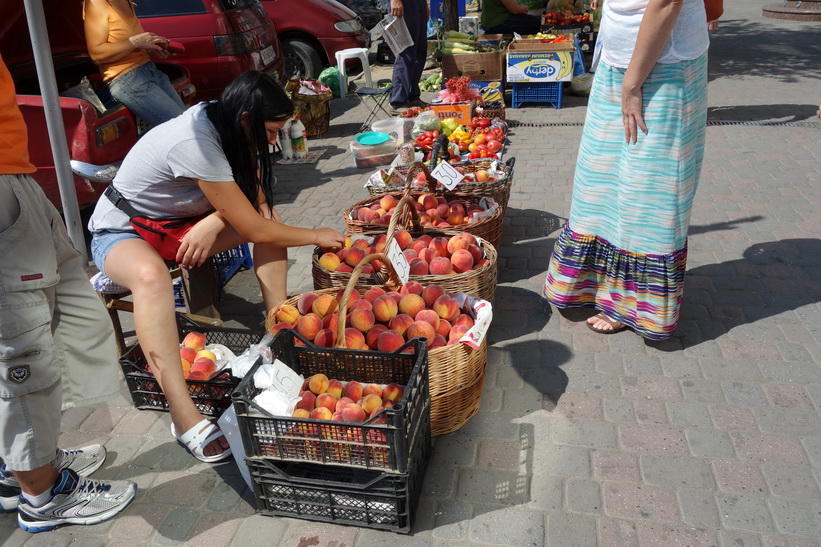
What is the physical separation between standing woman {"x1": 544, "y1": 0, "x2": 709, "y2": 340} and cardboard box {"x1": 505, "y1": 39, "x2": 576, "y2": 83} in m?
5.16

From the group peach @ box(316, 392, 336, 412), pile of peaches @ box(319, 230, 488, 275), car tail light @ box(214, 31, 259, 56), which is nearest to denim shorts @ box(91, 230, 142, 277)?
pile of peaches @ box(319, 230, 488, 275)

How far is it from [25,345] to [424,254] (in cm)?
189

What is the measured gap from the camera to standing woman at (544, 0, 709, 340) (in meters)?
2.84

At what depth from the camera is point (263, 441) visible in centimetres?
222

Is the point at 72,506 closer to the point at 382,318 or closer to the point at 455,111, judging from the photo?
the point at 382,318

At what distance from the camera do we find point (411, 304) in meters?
2.90

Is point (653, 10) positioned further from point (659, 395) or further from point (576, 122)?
point (576, 122)

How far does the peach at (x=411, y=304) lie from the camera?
2.90m

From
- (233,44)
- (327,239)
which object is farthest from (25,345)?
(233,44)

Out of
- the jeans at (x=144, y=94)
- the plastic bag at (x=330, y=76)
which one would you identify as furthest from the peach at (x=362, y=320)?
the plastic bag at (x=330, y=76)

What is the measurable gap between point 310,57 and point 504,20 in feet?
9.43

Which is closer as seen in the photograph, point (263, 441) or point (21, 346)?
point (21, 346)

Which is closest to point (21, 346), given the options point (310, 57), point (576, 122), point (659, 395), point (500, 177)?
point (659, 395)

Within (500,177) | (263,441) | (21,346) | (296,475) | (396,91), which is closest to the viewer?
(21,346)
